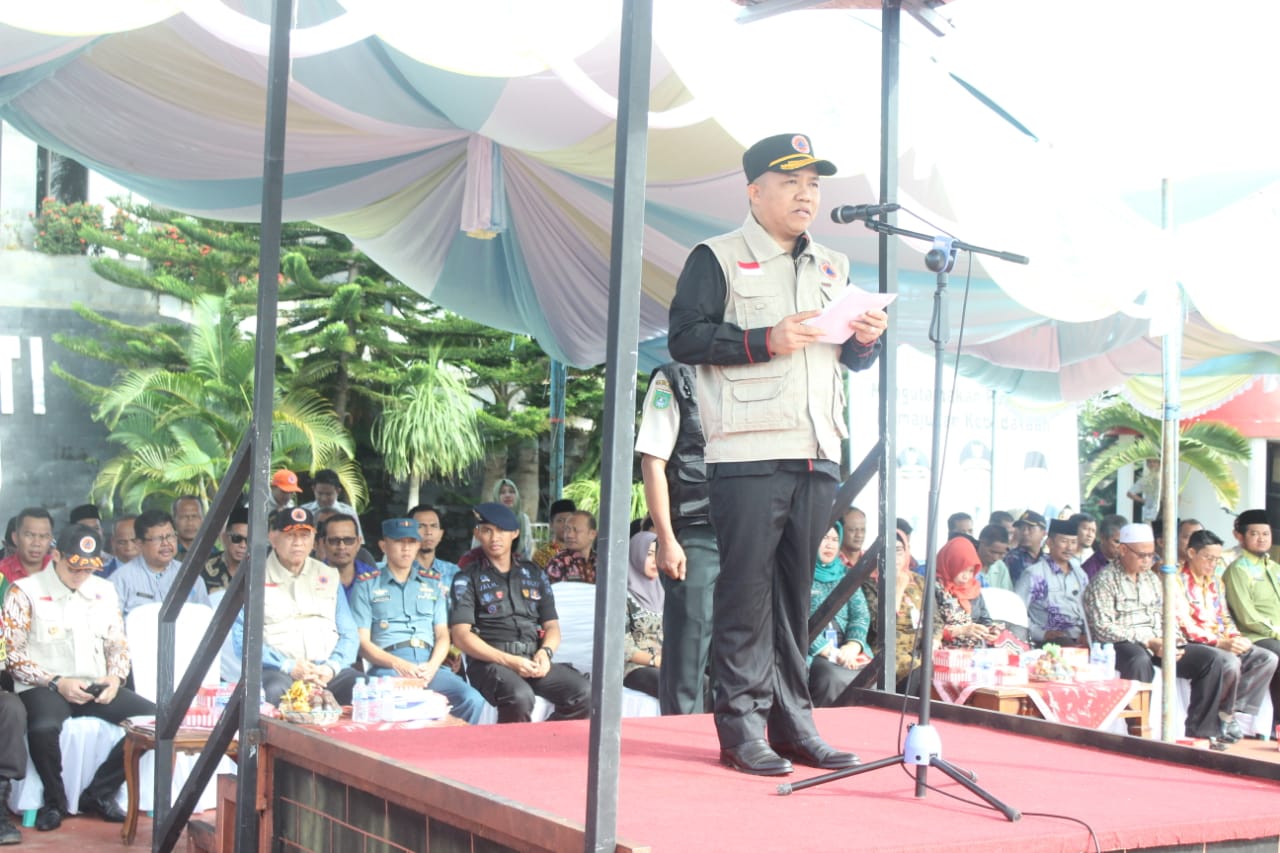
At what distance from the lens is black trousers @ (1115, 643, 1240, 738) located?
8316 millimetres

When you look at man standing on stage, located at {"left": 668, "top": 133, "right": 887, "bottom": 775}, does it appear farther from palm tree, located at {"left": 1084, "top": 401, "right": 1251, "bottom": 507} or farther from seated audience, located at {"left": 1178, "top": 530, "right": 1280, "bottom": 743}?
palm tree, located at {"left": 1084, "top": 401, "right": 1251, "bottom": 507}

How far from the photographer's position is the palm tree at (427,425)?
45.0 feet

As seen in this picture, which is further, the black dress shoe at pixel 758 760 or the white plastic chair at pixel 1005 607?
the white plastic chair at pixel 1005 607

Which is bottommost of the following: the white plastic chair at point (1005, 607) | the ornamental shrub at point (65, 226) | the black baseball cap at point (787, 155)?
the white plastic chair at point (1005, 607)

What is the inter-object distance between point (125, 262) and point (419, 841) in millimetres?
13212

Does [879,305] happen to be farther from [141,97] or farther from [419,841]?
[141,97]

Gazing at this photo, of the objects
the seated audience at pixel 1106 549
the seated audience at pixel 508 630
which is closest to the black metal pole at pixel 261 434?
the seated audience at pixel 508 630

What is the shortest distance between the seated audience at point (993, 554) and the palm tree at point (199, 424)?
6.75 m

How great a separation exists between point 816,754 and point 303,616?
3215 millimetres

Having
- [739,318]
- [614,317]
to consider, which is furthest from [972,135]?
[614,317]

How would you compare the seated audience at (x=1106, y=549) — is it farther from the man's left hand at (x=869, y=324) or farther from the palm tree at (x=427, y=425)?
the man's left hand at (x=869, y=324)

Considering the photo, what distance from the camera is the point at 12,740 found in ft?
16.1

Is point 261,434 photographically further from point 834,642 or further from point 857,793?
point 834,642

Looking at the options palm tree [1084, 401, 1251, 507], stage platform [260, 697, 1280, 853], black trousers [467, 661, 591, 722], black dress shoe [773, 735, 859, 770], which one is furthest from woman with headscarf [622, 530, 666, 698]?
palm tree [1084, 401, 1251, 507]
